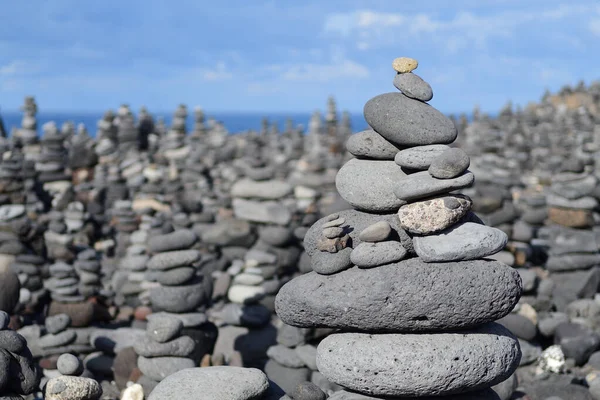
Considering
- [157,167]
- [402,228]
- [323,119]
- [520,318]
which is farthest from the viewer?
[323,119]

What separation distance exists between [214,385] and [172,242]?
3.29m

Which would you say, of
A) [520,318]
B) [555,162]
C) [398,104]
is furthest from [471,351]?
[555,162]

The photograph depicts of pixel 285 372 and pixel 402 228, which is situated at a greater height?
pixel 402 228

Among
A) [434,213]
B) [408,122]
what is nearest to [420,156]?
[408,122]

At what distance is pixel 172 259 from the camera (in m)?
8.35

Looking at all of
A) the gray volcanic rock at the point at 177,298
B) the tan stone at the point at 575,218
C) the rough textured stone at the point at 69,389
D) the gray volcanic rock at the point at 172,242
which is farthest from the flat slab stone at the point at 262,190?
A: the rough textured stone at the point at 69,389

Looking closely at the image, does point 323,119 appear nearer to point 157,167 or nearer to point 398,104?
point 157,167

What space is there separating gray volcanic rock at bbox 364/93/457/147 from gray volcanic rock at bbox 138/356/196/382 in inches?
147

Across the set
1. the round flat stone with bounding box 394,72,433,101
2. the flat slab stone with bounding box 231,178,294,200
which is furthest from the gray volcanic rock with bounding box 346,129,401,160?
the flat slab stone with bounding box 231,178,294,200

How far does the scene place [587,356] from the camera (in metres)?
8.72

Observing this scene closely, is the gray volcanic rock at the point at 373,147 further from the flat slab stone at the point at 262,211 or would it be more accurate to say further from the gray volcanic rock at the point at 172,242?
the flat slab stone at the point at 262,211

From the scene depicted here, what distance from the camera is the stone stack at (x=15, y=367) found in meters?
5.38

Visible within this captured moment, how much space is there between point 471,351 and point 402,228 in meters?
1.09

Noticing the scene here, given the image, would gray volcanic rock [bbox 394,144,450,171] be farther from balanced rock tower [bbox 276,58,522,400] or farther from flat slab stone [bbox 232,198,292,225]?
flat slab stone [bbox 232,198,292,225]
